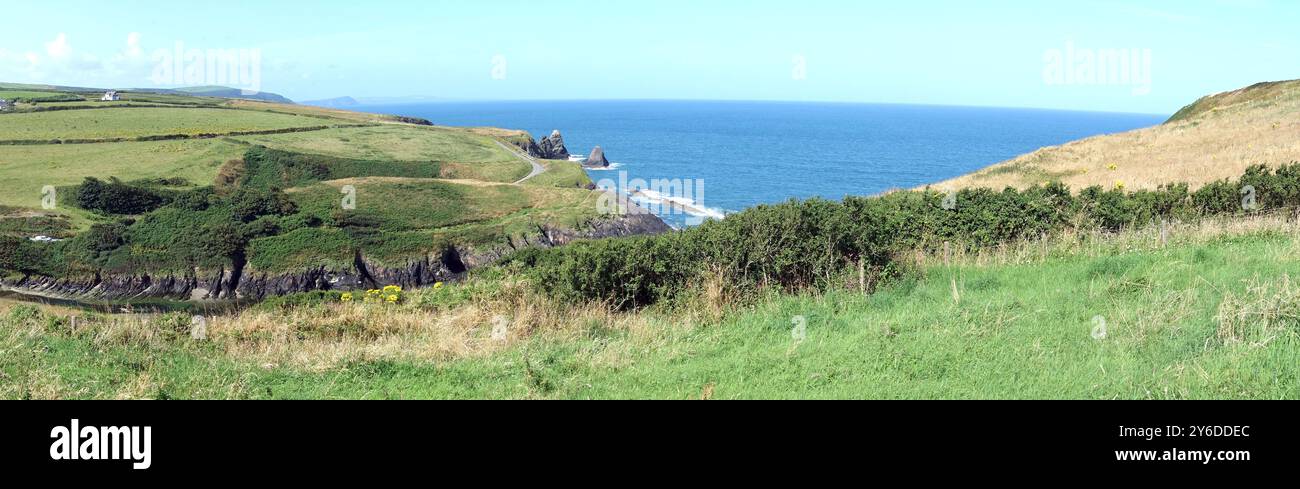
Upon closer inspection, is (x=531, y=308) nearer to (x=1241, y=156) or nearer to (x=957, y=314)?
(x=957, y=314)

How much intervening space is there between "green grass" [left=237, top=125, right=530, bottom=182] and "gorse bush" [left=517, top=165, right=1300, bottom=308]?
93.0 m

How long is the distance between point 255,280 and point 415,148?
5829 cm

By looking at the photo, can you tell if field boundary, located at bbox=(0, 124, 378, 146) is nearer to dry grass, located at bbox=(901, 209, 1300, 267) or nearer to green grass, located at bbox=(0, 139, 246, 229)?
green grass, located at bbox=(0, 139, 246, 229)

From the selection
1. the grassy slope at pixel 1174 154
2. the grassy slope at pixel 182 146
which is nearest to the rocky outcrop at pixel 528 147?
the grassy slope at pixel 182 146

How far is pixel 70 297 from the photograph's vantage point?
58375 mm

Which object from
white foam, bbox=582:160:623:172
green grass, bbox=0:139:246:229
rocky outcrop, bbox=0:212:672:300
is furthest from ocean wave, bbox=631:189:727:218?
green grass, bbox=0:139:246:229

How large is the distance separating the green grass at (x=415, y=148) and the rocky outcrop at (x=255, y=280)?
126 ft

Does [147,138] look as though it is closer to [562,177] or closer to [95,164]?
[95,164]

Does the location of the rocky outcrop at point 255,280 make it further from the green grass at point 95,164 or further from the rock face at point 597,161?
the rock face at point 597,161

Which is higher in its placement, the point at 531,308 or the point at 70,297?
the point at 531,308

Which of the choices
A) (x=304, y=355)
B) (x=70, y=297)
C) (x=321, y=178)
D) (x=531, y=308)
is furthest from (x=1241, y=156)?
(x=321, y=178)

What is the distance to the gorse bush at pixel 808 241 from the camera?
10.6 meters
